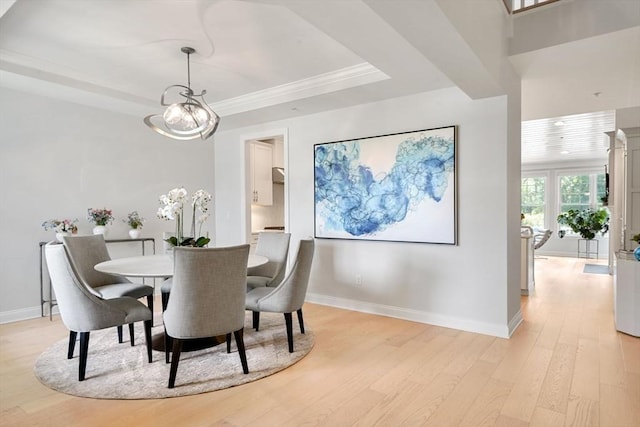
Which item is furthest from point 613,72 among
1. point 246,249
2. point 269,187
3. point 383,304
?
point 269,187

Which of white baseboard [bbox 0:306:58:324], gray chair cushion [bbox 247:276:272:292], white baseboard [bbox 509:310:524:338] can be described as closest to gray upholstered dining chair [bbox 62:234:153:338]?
Answer: gray chair cushion [bbox 247:276:272:292]

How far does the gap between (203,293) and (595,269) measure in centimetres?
788

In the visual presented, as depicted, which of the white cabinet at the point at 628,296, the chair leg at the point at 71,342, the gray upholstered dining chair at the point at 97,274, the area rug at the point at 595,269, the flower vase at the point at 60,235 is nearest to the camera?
the chair leg at the point at 71,342

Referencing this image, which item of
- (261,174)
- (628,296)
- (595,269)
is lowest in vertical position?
(595,269)

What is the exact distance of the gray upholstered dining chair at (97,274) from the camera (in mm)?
3244

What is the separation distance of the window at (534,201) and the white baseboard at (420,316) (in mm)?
7523

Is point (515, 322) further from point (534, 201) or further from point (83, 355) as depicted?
point (534, 201)

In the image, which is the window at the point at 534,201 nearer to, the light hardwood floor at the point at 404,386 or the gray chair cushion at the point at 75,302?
the light hardwood floor at the point at 404,386

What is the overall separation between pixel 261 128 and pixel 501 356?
3.94 meters

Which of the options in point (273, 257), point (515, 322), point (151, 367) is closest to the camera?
point (151, 367)

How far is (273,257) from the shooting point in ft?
12.9

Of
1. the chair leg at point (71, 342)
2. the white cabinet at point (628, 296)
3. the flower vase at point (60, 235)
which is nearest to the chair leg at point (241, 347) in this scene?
the chair leg at point (71, 342)

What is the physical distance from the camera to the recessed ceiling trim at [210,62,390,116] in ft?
11.5

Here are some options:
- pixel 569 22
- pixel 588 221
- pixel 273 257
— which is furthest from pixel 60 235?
pixel 588 221
